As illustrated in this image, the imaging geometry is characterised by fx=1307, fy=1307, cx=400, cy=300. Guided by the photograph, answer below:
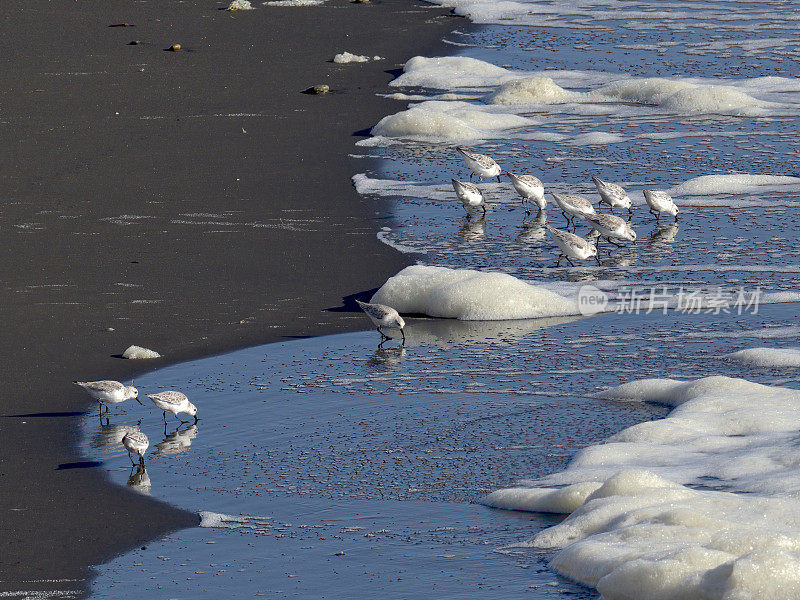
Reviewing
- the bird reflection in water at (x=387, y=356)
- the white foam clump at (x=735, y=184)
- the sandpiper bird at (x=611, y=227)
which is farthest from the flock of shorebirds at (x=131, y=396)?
the white foam clump at (x=735, y=184)

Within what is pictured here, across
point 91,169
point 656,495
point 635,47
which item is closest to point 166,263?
point 91,169

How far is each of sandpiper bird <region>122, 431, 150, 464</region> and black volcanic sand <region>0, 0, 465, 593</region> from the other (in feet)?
0.92

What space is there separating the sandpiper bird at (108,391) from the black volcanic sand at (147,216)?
11.7 inches

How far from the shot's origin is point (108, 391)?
31.2 ft

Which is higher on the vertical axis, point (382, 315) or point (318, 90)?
point (318, 90)

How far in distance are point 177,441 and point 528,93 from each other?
1363 cm

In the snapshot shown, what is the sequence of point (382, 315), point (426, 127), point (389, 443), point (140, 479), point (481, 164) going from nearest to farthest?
point (140, 479), point (389, 443), point (382, 315), point (481, 164), point (426, 127)

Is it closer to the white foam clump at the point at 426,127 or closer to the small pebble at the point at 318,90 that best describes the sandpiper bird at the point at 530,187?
the white foam clump at the point at 426,127

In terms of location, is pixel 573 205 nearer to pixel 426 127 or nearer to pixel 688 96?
pixel 426 127

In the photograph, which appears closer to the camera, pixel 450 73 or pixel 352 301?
pixel 352 301

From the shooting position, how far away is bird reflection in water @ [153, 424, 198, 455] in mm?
9195

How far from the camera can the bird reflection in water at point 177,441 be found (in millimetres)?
9195

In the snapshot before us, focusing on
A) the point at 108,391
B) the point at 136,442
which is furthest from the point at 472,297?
the point at 136,442

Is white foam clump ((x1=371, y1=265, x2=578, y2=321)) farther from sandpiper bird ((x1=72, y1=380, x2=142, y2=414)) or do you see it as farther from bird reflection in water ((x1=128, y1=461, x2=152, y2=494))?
bird reflection in water ((x1=128, y1=461, x2=152, y2=494))
